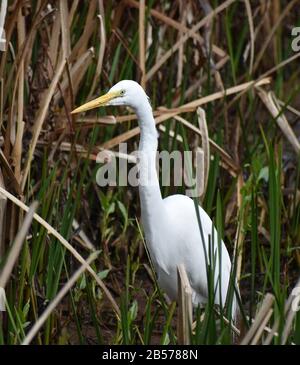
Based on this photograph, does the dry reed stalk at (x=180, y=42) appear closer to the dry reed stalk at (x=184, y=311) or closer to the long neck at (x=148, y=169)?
the long neck at (x=148, y=169)

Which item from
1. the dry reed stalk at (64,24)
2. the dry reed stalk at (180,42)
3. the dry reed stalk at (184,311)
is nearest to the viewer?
the dry reed stalk at (184,311)

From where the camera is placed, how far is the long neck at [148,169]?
2.20 m

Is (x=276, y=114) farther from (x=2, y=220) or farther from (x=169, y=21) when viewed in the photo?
(x=2, y=220)

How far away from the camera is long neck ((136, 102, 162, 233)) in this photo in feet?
7.20

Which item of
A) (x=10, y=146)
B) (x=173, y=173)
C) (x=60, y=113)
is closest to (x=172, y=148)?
(x=173, y=173)

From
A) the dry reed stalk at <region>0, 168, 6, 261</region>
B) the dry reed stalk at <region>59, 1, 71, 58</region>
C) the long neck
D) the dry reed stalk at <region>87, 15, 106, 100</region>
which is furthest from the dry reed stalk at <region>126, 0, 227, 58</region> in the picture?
the dry reed stalk at <region>0, 168, 6, 261</region>

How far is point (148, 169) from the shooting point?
7.43 ft

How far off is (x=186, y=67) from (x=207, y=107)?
0.15m

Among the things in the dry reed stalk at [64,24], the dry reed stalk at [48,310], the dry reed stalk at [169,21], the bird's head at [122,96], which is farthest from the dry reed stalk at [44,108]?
the dry reed stalk at [48,310]

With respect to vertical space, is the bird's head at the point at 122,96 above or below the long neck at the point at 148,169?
above

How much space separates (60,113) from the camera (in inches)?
107
